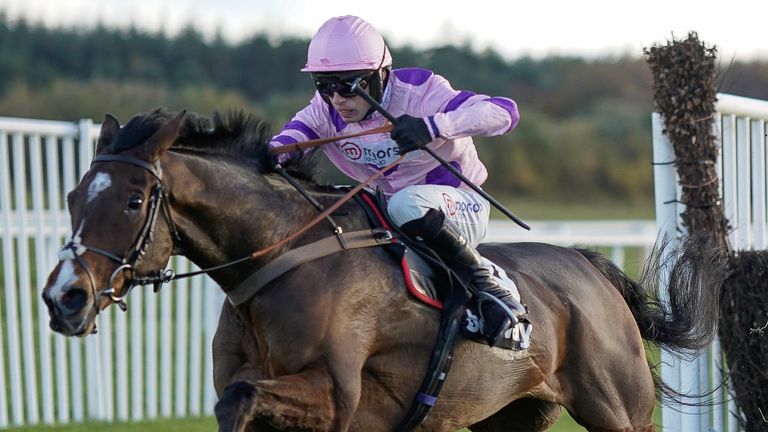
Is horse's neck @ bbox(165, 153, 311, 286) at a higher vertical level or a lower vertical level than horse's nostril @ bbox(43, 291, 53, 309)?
higher

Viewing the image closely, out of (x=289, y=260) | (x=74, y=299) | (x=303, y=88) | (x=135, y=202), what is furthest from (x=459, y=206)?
(x=303, y=88)

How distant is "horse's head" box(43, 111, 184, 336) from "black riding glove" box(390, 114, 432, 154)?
90 cm

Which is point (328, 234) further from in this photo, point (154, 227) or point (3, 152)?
point (3, 152)

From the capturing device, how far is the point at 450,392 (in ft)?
15.6

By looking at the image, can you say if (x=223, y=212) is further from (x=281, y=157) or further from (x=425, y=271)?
(x=425, y=271)

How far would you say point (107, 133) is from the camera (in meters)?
4.19

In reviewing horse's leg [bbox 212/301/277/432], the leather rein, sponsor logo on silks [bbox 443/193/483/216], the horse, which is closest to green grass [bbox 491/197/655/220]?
the horse

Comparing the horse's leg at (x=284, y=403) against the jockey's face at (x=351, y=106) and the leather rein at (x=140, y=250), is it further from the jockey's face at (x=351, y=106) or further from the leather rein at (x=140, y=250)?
the jockey's face at (x=351, y=106)

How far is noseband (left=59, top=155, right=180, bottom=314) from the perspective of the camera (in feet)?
12.6

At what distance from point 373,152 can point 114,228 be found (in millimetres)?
1405

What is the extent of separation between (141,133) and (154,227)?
1.13ft

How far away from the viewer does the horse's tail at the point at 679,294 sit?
5.95m

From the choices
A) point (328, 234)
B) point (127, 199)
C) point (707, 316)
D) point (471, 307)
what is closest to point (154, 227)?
point (127, 199)

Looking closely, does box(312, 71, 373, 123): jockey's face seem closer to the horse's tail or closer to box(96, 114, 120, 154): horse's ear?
box(96, 114, 120, 154): horse's ear
